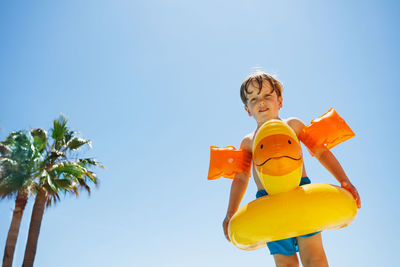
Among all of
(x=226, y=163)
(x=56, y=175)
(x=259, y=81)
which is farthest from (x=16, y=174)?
(x=259, y=81)

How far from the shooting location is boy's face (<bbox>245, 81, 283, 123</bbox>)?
8.16ft

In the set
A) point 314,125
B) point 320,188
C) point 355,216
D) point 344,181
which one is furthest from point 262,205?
point 314,125

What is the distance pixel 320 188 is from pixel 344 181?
48 centimetres

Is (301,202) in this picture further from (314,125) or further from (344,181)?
(314,125)

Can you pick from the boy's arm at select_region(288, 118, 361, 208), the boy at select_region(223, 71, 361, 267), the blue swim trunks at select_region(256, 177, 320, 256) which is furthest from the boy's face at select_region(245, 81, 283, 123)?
the blue swim trunks at select_region(256, 177, 320, 256)

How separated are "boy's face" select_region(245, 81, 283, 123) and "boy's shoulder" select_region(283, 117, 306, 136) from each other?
0.43 ft

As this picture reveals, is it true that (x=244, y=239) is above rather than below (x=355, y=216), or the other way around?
below

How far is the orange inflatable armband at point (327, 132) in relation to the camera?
2.38m

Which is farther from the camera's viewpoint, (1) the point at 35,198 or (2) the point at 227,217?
(1) the point at 35,198

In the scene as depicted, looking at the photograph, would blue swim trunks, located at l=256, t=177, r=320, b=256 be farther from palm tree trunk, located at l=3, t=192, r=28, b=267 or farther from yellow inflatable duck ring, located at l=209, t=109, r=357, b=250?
palm tree trunk, located at l=3, t=192, r=28, b=267

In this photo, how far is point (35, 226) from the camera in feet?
34.4

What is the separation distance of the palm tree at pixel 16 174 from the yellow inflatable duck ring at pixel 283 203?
10.9m

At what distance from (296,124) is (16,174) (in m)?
11.2

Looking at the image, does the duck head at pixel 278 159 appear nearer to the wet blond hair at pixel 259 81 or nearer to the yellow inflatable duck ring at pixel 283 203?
the yellow inflatable duck ring at pixel 283 203
